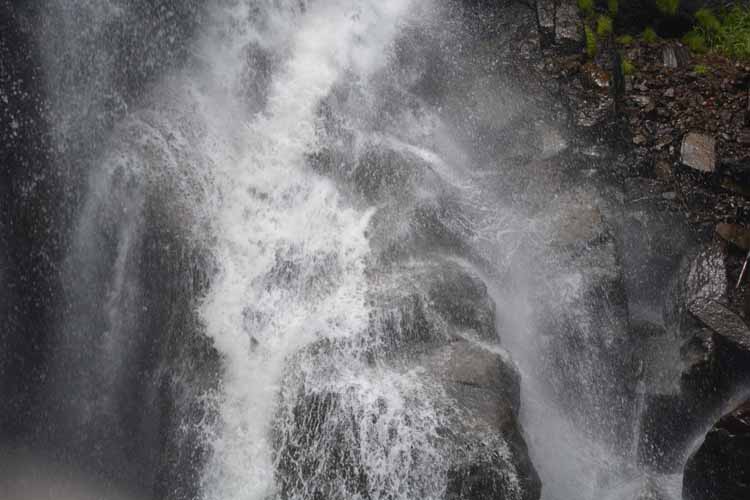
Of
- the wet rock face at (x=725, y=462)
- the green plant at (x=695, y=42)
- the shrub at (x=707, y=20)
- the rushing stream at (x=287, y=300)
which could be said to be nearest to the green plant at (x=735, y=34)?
the shrub at (x=707, y=20)

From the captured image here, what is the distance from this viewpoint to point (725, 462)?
18.7ft

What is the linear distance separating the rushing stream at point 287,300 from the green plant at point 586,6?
2.99 meters

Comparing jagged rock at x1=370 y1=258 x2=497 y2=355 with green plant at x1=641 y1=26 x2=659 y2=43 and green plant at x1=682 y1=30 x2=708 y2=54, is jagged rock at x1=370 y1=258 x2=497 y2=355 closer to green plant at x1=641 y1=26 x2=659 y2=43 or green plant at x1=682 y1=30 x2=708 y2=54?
green plant at x1=641 y1=26 x2=659 y2=43

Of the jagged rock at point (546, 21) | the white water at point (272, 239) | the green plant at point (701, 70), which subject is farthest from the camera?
the jagged rock at point (546, 21)

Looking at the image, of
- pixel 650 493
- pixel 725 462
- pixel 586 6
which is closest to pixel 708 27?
pixel 586 6

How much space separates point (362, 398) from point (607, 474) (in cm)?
325

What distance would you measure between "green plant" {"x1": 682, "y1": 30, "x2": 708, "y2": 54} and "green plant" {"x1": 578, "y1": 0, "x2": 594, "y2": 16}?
171 cm

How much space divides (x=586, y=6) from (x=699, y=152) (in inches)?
135

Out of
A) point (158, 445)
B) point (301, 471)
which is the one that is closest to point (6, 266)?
point (158, 445)

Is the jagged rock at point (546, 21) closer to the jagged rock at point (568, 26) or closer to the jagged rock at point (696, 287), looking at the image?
the jagged rock at point (568, 26)

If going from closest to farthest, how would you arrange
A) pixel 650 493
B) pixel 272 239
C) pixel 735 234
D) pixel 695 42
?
pixel 650 493, pixel 272 239, pixel 735 234, pixel 695 42

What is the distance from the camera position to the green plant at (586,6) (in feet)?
31.7

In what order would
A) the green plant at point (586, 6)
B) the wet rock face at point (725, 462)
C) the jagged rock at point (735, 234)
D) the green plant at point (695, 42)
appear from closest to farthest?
the wet rock face at point (725, 462) → the jagged rock at point (735, 234) → the green plant at point (695, 42) → the green plant at point (586, 6)

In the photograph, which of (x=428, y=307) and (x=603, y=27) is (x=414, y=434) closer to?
(x=428, y=307)
